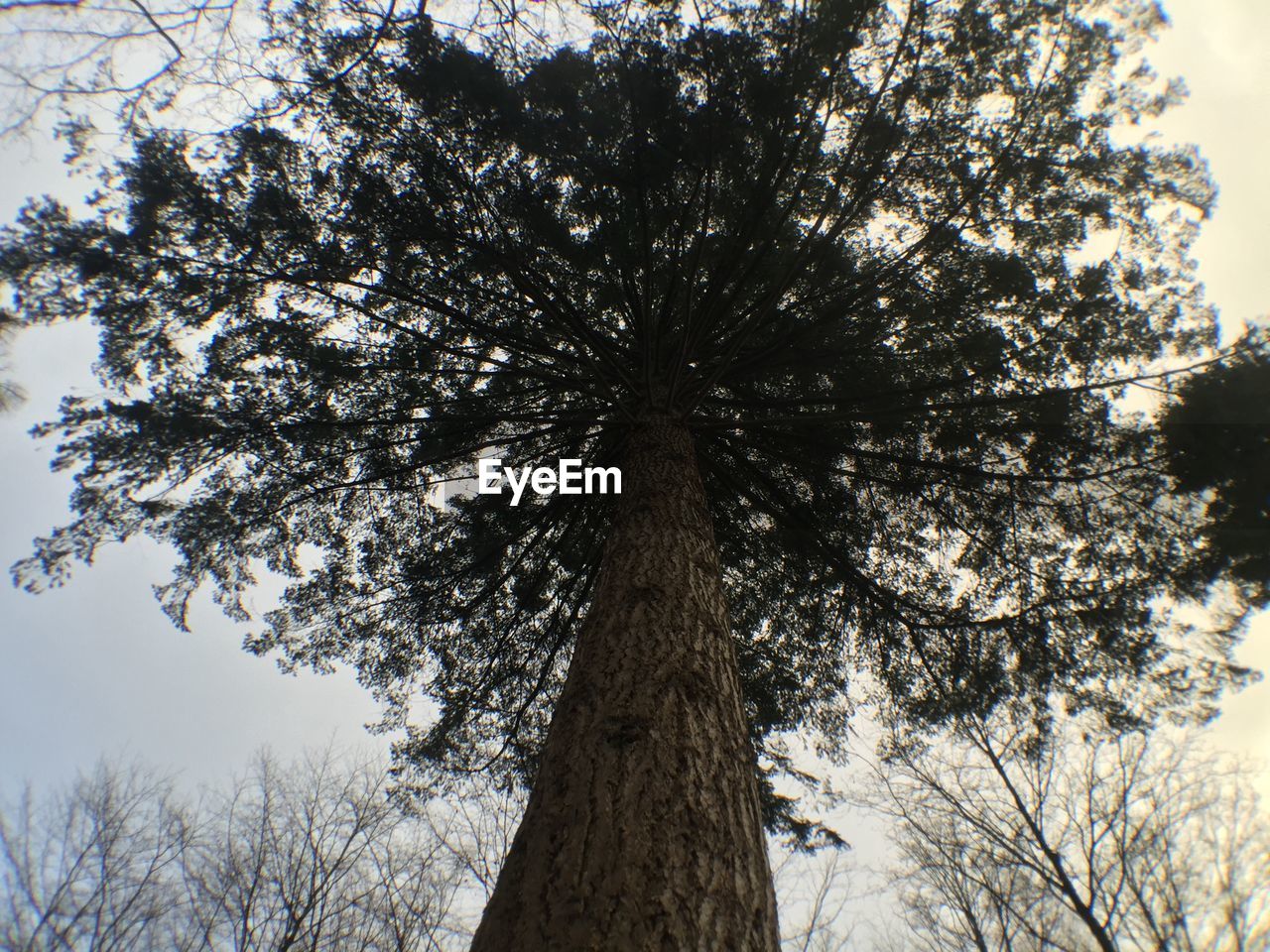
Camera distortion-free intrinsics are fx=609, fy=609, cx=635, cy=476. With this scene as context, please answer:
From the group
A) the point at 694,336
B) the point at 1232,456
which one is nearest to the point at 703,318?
the point at 694,336

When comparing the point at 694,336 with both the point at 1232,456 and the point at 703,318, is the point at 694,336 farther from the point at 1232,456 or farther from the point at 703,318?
the point at 1232,456

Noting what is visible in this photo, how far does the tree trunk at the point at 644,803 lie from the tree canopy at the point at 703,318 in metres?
2.37

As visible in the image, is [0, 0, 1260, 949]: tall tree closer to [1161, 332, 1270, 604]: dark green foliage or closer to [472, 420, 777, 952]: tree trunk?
[1161, 332, 1270, 604]: dark green foliage

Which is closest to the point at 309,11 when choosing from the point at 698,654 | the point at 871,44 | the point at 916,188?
the point at 871,44

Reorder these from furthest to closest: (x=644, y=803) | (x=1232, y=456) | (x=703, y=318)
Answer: (x=703, y=318) < (x=1232, y=456) < (x=644, y=803)

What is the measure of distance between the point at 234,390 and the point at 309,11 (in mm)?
3229

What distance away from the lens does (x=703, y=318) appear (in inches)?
207

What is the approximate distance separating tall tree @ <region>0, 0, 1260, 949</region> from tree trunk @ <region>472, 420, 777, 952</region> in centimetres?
155

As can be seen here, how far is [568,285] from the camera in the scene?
584 centimetres

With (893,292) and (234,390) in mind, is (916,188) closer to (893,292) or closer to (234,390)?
(893,292)

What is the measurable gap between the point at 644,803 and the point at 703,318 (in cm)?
428

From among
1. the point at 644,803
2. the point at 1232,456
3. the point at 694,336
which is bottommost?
the point at 644,803

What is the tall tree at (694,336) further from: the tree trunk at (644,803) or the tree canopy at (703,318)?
the tree trunk at (644,803)

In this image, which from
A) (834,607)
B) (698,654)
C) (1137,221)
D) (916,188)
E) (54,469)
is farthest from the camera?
(834,607)
